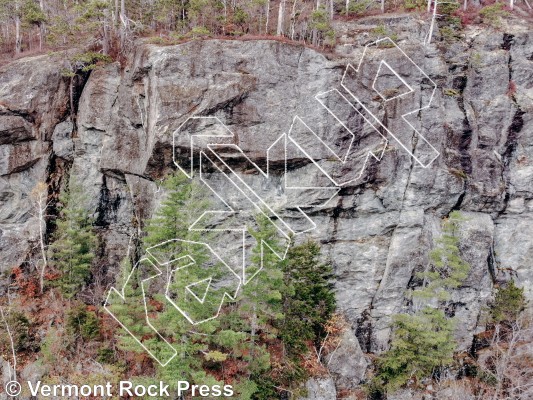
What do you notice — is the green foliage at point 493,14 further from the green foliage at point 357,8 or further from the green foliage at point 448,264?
the green foliage at point 448,264

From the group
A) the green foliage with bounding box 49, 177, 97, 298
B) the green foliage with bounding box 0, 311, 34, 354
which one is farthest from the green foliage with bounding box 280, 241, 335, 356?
the green foliage with bounding box 0, 311, 34, 354

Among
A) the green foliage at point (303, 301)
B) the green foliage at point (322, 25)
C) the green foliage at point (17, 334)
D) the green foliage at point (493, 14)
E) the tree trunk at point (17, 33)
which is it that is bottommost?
the green foliage at point (17, 334)

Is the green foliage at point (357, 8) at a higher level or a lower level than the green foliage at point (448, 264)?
higher

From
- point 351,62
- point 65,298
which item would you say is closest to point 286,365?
point 65,298

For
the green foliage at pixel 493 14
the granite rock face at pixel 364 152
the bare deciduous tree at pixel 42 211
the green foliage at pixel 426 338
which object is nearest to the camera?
the green foliage at pixel 426 338

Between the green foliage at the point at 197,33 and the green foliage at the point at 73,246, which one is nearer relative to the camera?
the green foliage at the point at 73,246

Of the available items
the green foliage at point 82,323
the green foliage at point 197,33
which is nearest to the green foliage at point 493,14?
the green foliage at point 197,33

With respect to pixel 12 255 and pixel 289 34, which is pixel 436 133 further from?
pixel 12 255
